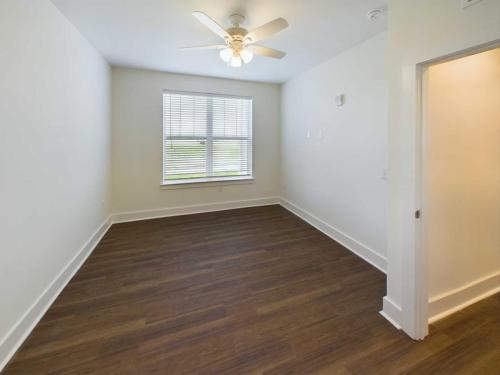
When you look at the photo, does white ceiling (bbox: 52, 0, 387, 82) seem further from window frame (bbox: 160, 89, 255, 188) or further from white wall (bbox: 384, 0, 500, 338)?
window frame (bbox: 160, 89, 255, 188)

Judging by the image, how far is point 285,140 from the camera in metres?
4.57

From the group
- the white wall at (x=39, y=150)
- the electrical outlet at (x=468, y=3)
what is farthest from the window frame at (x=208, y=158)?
the electrical outlet at (x=468, y=3)

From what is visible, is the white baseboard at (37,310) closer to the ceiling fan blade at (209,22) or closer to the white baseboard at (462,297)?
the ceiling fan blade at (209,22)

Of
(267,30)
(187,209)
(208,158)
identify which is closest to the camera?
(267,30)

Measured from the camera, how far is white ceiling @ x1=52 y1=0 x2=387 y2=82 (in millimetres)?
1987

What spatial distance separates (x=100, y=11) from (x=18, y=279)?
2.36 meters

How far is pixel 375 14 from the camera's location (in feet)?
6.79

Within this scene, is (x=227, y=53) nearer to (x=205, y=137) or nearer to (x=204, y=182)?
(x=205, y=137)

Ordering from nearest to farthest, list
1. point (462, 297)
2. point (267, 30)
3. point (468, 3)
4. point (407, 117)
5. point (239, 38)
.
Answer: point (468, 3) < point (407, 117) < point (462, 297) < point (267, 30) < point (239, 38)

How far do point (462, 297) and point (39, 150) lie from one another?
11.8ft

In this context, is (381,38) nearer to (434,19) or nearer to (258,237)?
(434,19)

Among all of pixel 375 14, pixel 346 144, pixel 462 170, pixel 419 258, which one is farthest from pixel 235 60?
pixel 419 258

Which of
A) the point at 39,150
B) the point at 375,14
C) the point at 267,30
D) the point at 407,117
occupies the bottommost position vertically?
the point at 39,150

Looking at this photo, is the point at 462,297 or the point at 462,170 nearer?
the point at 462,170
